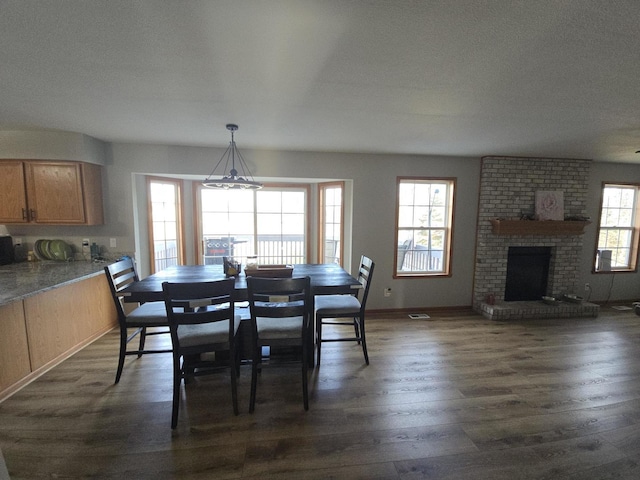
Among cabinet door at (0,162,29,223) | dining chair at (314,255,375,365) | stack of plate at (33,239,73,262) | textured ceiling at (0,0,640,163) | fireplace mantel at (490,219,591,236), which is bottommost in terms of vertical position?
dining chair at (314,255,375,365)

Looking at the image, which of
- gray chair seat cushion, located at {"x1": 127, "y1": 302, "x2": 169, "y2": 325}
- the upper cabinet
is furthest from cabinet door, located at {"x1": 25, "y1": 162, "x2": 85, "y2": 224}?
gray chair seat cushion, located at {"x1": 127, "y1": 302, "x2": 169, "y2": 325}

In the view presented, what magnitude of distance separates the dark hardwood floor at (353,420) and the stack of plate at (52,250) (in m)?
1.31

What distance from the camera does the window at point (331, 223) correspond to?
4207 millimetres

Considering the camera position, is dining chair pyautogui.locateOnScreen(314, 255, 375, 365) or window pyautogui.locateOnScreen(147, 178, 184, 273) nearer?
dining chair pyautogui.locateOnScreen(314, 255, 375, 365)

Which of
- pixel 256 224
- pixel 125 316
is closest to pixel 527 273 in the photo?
pixel 256 224

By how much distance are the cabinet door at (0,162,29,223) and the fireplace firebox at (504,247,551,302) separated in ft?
21.4

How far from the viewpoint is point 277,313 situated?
2008 millimetres

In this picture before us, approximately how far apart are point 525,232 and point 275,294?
4.00m

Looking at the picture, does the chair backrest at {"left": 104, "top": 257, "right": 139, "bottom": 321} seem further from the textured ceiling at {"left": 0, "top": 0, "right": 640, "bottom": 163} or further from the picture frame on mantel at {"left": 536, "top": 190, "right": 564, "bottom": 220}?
the picture frame on mantel at {"left": 536, "top": 190, "right": 564, "bottom": 220}

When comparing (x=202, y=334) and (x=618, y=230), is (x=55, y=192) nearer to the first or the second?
(x=202, y=334)

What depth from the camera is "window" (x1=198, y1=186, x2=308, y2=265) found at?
4445 mm

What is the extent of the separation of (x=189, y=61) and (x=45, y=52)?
740 millimetres

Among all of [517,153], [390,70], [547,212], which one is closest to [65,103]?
[390,70]

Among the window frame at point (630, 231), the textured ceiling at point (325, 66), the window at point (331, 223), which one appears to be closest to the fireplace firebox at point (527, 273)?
the window frame at point (630, 231)
